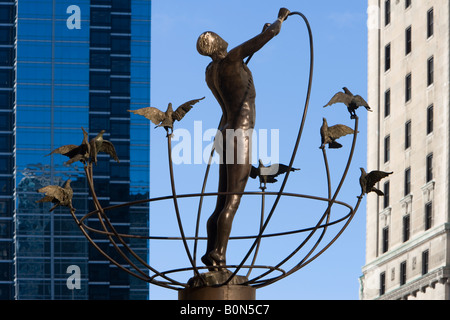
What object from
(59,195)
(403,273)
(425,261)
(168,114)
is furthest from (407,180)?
(168,114)

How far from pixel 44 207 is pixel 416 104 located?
83427mm

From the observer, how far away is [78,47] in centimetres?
16662

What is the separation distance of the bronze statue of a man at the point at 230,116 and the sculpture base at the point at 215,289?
0.39 feet

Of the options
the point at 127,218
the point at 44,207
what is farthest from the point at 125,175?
the point at 44,207

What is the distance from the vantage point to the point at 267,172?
38.8 feet

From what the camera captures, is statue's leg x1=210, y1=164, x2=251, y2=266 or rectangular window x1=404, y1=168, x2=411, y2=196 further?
rectangular window x1=404, y1=168, x2=411, y2=196

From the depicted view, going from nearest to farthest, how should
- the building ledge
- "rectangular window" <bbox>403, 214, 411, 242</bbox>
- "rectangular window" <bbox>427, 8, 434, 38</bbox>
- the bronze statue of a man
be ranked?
the bronze statue of a man < the building ledge < "rectangular window" <bbox>427, 8, 434, 38</bbox> < "rectangular window" <bbox>403, 214, 411, 242</bbox>

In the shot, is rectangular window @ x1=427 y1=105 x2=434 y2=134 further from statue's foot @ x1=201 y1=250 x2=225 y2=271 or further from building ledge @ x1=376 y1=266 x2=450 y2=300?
statue's foot @ x1=201 y1=250 x2=225 y2=271

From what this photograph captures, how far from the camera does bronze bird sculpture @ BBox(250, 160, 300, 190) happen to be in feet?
38.5

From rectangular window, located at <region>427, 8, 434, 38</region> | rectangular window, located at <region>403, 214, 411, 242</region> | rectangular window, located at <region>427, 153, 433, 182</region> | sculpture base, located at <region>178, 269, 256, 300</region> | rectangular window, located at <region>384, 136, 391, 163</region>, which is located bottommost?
sculpture base, located at <region>178, 269, 256, 300</region>

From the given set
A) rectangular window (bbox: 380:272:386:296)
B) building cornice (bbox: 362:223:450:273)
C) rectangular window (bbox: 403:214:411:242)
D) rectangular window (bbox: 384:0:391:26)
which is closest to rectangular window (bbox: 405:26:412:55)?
rectangular window (bbox: 384:0:391:26)

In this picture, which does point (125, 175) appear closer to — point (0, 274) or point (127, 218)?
point (127, 218)

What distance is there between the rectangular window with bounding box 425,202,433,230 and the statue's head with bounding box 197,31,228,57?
69308 mm
